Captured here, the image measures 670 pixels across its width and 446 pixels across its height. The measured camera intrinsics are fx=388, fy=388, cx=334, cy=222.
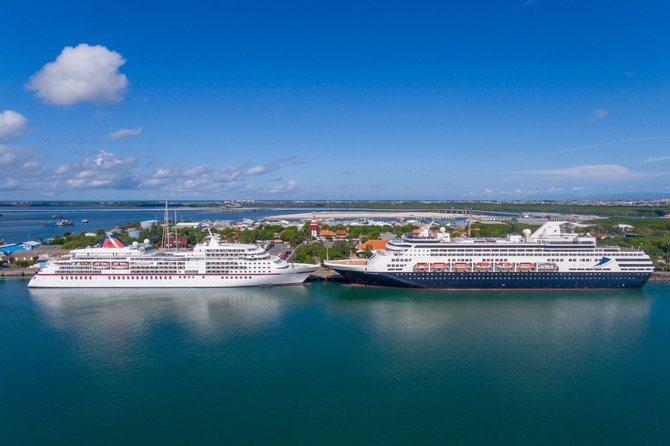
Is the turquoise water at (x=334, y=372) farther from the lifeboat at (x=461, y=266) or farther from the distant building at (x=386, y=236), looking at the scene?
the distant building at (x=386, y=236)

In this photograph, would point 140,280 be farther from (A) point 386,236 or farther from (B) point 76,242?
(A) point 386,236

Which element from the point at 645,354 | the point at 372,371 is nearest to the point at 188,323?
the point at 372,371

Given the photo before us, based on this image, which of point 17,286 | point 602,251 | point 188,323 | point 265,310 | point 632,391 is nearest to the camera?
point 632,391

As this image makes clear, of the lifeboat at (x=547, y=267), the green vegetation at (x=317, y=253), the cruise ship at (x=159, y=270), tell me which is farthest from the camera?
the green vegetation at (x=317, y=253)

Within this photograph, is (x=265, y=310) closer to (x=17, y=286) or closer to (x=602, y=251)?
(x=17, y=286)

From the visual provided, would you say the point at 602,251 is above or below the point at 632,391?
above

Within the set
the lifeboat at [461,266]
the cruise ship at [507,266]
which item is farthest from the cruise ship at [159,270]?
the lifeboat at [461,266]
